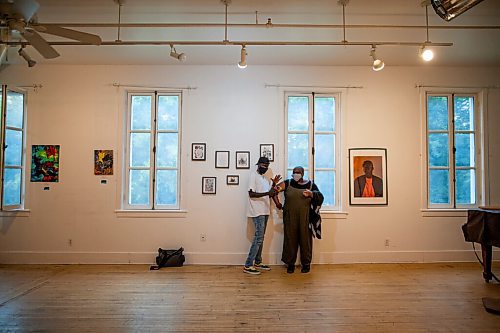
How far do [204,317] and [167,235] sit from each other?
218 cm

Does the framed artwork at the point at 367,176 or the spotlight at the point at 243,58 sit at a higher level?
the spotlight at the point at 243,58

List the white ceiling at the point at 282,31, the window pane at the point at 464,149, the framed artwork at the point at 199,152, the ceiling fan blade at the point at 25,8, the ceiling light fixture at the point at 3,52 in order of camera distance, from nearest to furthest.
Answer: the ceiling fan blade at the point at 25,8 < the white ceiling at the point at 282,31 < the ceiling light fixture at the point at 3,52 < the framed artwork at the point at 199,152 < the window pane at the point at 464,149

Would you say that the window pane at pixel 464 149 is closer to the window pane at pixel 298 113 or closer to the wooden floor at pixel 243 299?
the wooden floor at pixel 243 299

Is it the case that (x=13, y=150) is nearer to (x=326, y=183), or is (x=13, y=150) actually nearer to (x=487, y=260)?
(x=326, y=183)

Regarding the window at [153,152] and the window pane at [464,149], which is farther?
the window pane at [464,149]

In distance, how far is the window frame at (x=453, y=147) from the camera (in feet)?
17.1

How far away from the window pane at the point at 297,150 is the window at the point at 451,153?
2.00 metres

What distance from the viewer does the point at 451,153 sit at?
5309mm

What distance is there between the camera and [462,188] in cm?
532

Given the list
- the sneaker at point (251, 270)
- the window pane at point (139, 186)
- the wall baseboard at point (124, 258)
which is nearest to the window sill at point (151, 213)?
the window pane at point (139, 186)

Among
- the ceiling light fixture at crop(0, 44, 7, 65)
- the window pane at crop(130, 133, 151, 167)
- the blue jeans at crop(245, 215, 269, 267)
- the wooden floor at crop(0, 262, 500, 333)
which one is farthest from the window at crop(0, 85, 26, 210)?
Answer: the blue jeans at crop(245, 215, 269, 267)

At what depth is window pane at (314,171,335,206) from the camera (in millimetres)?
5242

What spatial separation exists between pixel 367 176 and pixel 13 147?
5.53 meters

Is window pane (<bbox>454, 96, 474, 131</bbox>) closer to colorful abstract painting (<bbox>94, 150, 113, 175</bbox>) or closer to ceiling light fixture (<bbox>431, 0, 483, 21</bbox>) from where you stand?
ceiling light fixture (<bbox>431, 0, 483, 21</bbox>)
